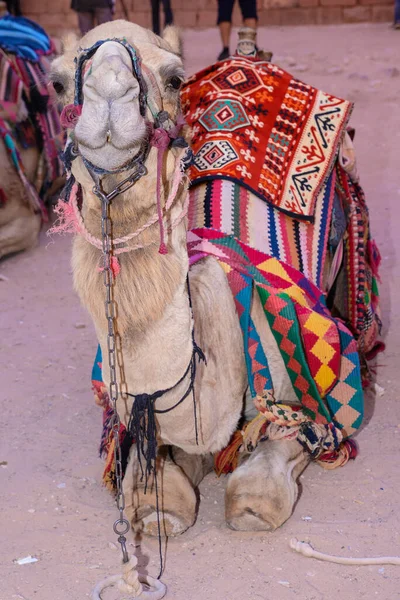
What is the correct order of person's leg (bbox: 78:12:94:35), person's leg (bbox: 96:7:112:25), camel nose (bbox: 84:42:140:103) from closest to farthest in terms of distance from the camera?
camel nose (bbox: 84:42:140:103)
person's leg (bbox: 96:7:112:25)
person's leg (bbox: 78:12:94:35)

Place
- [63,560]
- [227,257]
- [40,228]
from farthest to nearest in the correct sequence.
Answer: [40,228] → [227,257] → [63,560]

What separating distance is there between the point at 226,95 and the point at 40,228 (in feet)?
9.30

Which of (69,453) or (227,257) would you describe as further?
(69,453)

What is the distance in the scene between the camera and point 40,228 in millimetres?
6359

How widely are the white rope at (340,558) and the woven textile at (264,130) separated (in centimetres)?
131

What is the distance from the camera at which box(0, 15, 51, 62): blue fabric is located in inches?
260

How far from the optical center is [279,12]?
44.9 feet

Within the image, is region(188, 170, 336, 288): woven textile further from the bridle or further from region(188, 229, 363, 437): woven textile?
the bridle

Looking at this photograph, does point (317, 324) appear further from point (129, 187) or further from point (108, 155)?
point (108, 155)

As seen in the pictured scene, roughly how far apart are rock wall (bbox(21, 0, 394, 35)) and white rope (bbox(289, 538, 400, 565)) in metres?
11.6

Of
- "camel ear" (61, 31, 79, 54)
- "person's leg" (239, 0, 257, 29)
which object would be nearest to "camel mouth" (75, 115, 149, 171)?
"camel ear" (61, 31, 79, 54)

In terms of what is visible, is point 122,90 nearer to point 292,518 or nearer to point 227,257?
point 227,257

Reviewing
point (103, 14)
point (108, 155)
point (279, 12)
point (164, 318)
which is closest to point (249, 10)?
point (103, 14)

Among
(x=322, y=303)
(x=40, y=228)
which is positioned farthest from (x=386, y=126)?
(x=322, y=303)
